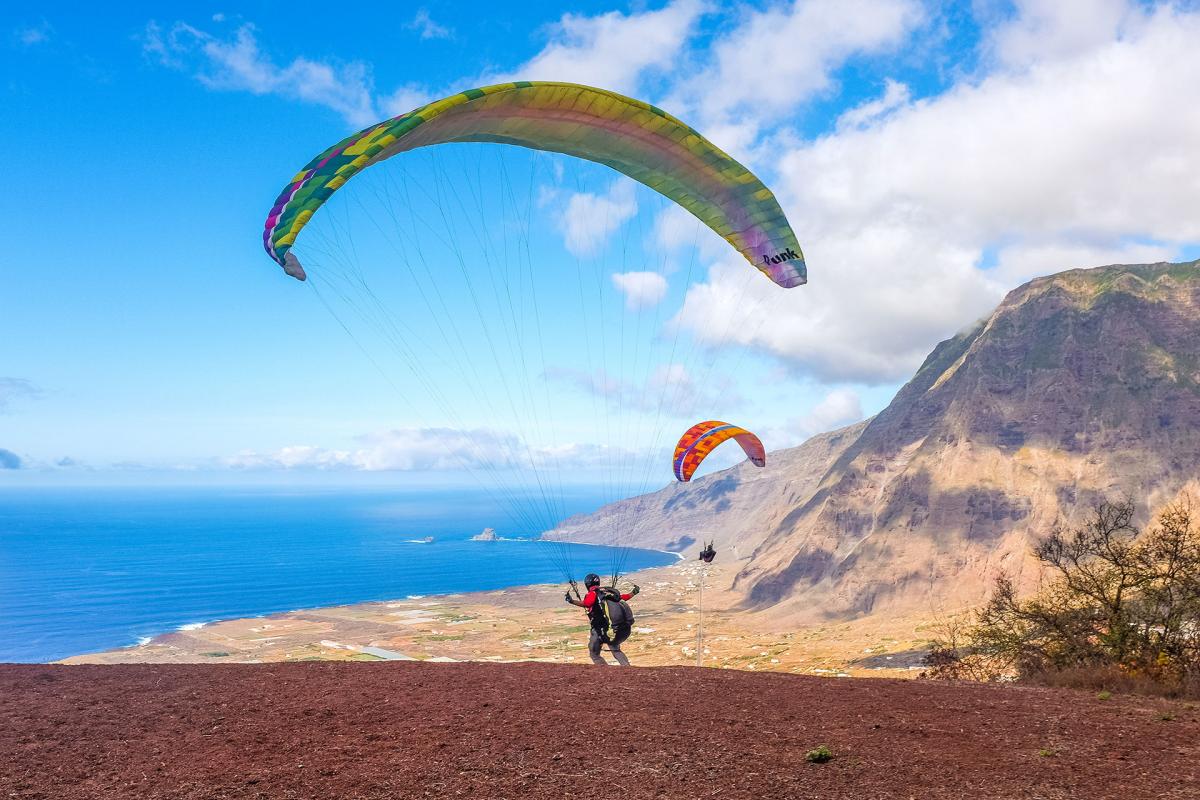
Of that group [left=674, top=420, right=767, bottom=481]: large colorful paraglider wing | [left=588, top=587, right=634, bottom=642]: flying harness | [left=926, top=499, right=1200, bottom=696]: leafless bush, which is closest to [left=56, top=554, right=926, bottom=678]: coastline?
[left=674, top=420, right=767, bottom=481]: large colorful paraglider wing

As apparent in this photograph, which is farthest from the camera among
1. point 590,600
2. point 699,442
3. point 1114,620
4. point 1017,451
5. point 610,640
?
point 1017,451

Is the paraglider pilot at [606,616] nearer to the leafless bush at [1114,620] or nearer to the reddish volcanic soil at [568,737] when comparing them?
the reddish volcanic soil at [568,737]

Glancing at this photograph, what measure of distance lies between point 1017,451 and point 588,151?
406 feet

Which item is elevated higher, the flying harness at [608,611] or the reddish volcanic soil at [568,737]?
the flying harness at [608,611]

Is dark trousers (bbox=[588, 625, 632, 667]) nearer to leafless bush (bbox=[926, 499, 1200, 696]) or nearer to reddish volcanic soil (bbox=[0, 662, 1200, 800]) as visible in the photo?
reddish volcanic soil (bbox=[0, 662, 1200, 800])

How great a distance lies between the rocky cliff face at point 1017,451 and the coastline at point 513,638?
46.8ft

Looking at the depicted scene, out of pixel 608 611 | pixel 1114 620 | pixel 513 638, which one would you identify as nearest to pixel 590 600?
pixel 608 611

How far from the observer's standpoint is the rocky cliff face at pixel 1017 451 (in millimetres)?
107000

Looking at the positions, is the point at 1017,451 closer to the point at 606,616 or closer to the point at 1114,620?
the point at 1114,620

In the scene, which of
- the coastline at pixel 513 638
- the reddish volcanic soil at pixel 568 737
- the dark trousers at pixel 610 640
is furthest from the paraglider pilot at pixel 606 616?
the coastline at pixel 513 638

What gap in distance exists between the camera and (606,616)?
1747 centimetres

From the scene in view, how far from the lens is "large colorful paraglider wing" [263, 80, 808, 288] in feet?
44.0

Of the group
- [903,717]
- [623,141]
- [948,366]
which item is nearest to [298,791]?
[903,717]

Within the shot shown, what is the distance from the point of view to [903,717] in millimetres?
11086
